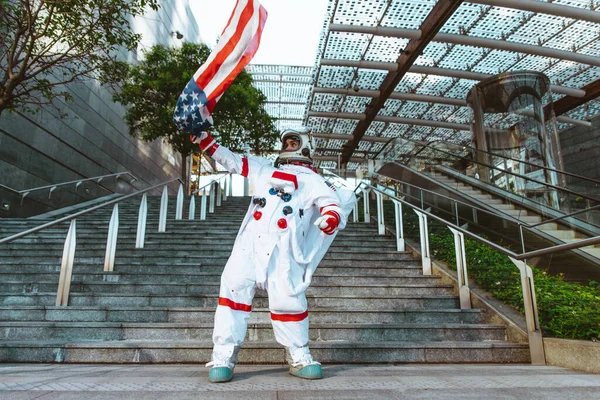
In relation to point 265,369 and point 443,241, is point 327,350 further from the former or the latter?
point 443,241

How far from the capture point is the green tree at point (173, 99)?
39.4 feet

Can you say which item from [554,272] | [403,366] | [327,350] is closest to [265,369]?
[327,350]

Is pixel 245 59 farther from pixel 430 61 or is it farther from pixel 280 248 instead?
pixel 430 61

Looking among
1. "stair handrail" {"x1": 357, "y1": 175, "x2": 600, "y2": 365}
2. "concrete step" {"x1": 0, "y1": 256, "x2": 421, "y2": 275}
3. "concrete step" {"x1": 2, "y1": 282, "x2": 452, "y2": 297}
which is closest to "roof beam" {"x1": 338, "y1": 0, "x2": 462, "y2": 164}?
"concrete step" {"x1": 0, "y1": 256, "x2": 421, "y2": 275}

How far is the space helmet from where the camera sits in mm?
3094

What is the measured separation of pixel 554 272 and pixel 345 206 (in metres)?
1.84

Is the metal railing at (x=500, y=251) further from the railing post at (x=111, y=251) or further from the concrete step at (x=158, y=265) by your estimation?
the railing post at (x=111, y=251)

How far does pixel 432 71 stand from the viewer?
13.1 m

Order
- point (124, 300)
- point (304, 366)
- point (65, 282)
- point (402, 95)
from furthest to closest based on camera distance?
point (402, 95), point (124, 300), point (65, 282), point (304, 366)

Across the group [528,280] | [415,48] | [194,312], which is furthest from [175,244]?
[415,48]

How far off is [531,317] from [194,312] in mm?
2890

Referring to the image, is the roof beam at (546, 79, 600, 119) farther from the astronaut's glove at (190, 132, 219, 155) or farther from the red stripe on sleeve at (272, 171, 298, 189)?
the astronaut's glove at (190, 132, 219, 155)

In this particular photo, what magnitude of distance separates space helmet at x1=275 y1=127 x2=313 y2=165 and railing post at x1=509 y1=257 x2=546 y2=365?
2.00 m

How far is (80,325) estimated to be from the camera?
3.46m
